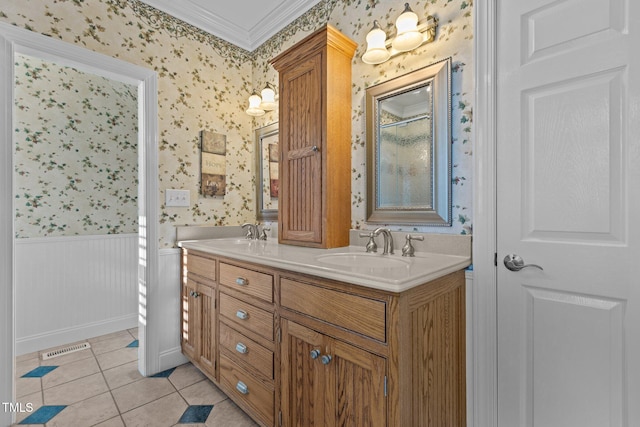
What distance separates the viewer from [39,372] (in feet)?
6.80

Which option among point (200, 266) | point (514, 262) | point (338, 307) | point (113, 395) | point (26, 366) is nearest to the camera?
point (338, 307)

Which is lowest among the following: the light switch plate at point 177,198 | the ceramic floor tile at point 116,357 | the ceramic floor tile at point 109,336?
the ceramic floor tile at point 109,336

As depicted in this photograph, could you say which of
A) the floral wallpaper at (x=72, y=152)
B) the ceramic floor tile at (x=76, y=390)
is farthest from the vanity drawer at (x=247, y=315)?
the floral wallpaper at (x=72, y=152)

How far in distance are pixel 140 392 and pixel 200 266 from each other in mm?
856

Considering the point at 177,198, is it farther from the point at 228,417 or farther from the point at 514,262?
the point at 514,262

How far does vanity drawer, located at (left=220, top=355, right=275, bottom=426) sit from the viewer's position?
4.52 ft

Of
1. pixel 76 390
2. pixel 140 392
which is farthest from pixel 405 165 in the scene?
pixel 76 390

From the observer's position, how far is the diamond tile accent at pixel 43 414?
1.57 metres

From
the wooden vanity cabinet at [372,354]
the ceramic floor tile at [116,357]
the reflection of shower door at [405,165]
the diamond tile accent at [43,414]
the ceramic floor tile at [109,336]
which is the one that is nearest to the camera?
the wooden vanity cabinet at [372,354]

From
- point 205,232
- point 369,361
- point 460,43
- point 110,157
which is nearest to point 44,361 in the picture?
point 205,232

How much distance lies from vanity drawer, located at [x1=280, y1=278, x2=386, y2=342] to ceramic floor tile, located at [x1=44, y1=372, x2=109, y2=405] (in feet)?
5.11

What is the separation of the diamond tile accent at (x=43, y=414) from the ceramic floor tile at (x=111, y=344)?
74 cm

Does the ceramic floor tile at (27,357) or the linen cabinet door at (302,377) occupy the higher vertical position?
the linen cabinet door at (302,377)

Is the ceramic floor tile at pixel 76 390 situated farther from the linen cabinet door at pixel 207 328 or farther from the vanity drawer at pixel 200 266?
the vanity drawer at pixel 200 266
